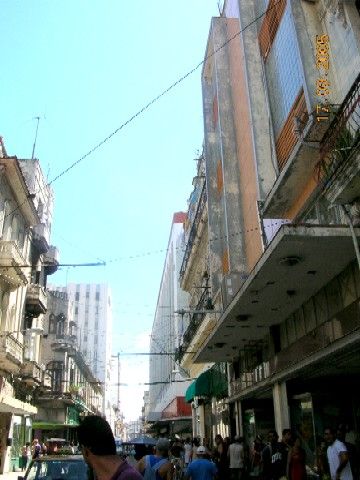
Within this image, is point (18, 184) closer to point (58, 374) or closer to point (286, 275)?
point (286, 275)

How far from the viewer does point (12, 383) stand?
2769 centimetres

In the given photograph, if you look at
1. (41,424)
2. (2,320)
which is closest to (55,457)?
(2,320)

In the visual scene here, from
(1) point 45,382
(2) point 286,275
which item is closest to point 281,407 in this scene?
(2) point 286,275

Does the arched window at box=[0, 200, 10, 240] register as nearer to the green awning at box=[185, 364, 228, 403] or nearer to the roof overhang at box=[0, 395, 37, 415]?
the roof overhang at box=[0, 395, 37, 415]

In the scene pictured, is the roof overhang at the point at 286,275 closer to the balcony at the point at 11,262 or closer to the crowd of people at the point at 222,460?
the crowd of people at the point at 222,460

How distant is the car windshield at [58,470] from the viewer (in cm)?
767

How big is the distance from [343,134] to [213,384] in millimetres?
17022

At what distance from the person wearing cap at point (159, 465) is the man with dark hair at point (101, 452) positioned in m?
3.95

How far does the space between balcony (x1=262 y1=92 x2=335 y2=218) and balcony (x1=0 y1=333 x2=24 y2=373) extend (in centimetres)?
1569

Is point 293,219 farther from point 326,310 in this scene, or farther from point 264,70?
point 264,70

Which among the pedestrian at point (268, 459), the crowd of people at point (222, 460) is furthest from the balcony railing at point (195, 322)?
the pedestrian at point (268, 459)

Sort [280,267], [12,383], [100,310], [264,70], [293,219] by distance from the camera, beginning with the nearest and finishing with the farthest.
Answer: [280,267] → [293,219] → [264,70] → [12,383] → [100,310]

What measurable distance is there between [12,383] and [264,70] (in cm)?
2213

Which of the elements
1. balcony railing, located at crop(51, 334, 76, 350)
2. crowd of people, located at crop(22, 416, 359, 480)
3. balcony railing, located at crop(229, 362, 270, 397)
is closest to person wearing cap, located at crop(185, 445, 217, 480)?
crowd of people, located at crop(22, 416, 359, 480)
